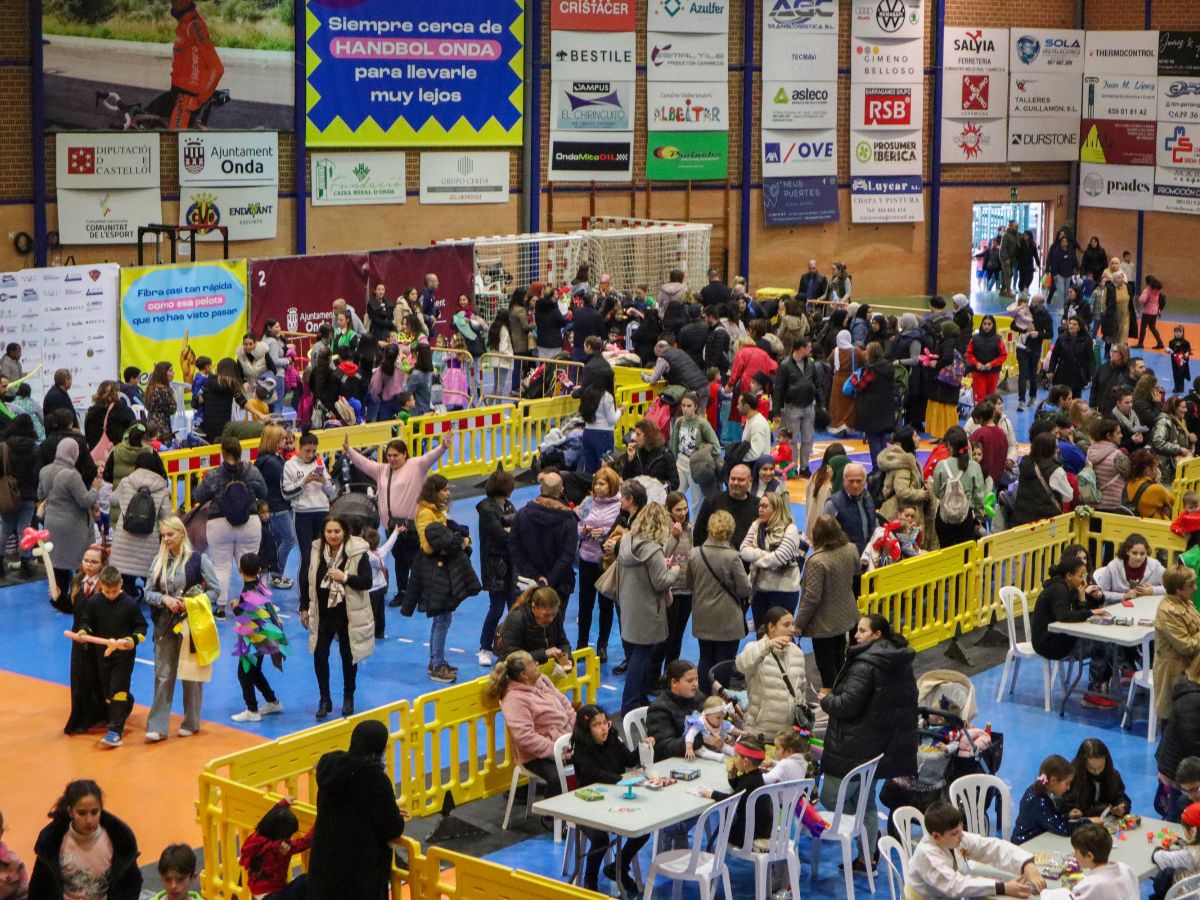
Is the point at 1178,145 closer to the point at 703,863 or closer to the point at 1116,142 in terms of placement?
the point at 1116,142

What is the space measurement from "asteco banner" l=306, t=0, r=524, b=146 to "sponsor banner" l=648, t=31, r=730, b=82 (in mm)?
2784

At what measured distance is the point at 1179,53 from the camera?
1363 inches

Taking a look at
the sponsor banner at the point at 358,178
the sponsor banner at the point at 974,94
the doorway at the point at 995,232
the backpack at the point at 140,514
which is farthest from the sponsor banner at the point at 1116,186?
the backpack at the point at 140,514

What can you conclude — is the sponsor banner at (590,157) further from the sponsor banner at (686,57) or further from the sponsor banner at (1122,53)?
the sponsor banner at (1122,53)

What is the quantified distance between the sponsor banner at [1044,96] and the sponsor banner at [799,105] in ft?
15.4

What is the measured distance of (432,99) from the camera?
2894 centimetres

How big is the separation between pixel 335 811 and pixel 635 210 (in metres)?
25.0

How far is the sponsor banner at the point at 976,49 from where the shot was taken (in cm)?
3531

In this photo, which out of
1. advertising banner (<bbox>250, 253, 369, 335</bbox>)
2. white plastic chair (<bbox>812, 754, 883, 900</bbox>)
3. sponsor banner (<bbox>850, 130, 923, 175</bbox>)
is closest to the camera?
white plastic chair (<bbox>812, 754, 883, 900</bbox>)

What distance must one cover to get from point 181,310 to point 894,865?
15.1 metres

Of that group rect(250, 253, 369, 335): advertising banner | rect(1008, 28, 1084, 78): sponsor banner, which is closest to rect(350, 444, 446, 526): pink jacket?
rect(250, 253, 369, 335): advertising banner

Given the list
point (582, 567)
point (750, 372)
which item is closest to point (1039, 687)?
point (582, 567)

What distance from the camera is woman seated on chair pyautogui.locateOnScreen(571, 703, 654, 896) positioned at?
938cm

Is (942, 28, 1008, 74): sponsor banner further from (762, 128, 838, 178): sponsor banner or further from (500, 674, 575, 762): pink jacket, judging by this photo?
(500, 674, 575, 762): pink jacket
